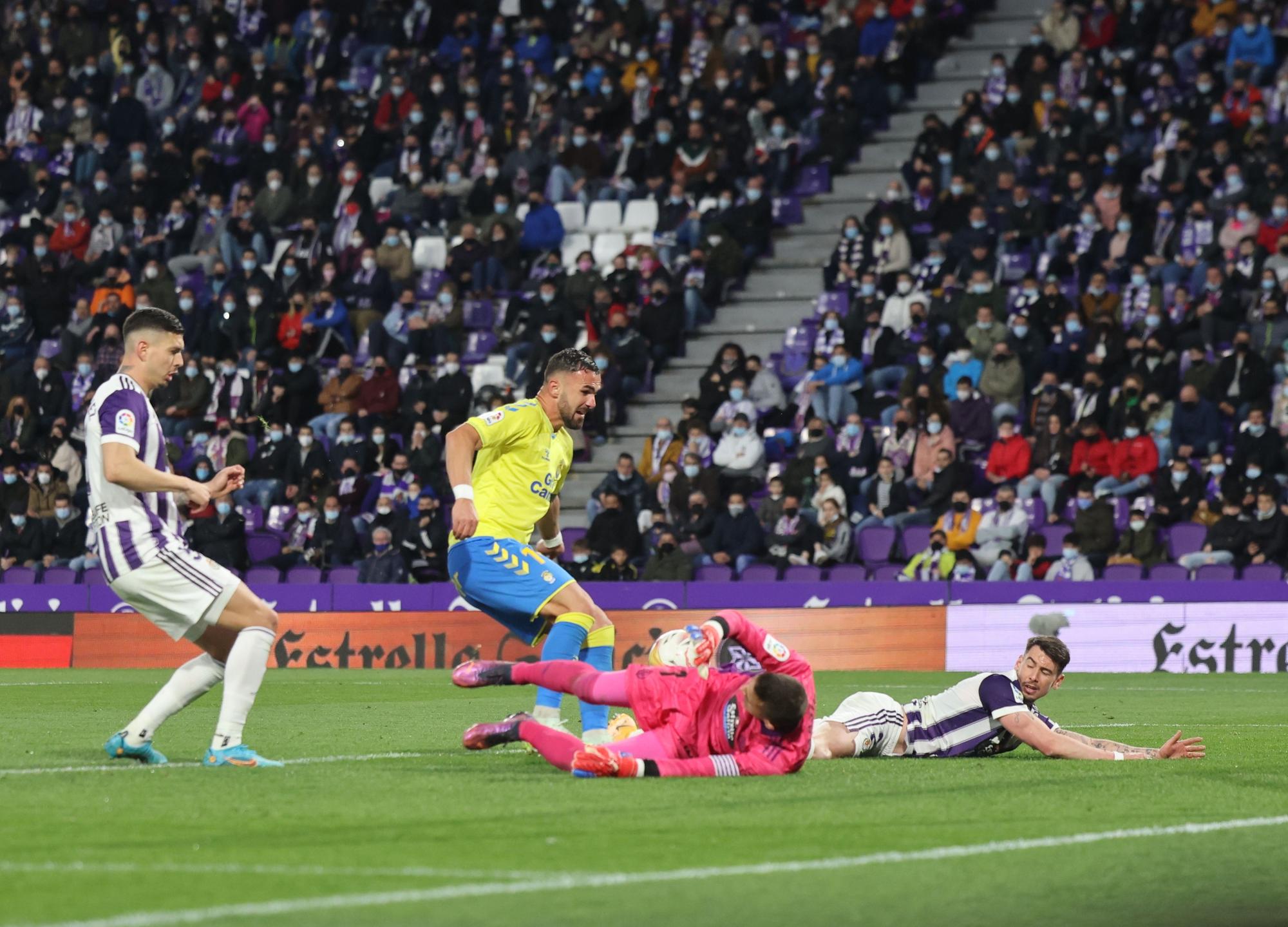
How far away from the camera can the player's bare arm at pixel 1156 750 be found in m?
10.2

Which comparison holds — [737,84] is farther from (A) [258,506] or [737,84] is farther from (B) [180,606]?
(B) [180,606]

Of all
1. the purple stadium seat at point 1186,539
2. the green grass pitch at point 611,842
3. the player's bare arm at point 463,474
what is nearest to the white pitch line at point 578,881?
the green grass pitch at point 611,842

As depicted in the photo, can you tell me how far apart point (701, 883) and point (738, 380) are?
67.6ft

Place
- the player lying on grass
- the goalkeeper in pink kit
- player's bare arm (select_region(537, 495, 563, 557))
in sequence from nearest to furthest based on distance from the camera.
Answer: the goalkeeper in pink kit → the player lying on grass → player's bare arm (select_region(537, 495, 563, 557))

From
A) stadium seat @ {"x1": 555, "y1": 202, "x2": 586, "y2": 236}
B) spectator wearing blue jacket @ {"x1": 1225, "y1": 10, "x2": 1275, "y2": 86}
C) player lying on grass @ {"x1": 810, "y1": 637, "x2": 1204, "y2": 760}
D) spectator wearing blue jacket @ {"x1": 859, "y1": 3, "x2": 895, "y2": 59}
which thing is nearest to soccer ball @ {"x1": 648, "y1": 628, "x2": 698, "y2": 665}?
player lying on grass @ {"x1": 810, "y1": 637, "x2": 1204, "y2": 760}

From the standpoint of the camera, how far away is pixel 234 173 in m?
33.0

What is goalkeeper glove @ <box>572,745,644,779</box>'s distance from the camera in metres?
8.47

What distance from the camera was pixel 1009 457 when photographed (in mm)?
23891

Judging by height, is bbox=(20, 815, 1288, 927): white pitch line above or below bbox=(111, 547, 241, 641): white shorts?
below

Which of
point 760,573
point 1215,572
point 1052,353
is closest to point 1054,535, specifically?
point 1215,572

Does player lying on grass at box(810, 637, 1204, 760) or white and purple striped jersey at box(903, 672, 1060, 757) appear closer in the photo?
player lying on grass at box(810, 637, 1204, 760)

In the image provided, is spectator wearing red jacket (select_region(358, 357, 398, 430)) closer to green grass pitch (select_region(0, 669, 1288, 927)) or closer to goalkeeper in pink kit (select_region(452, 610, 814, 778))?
green grass pitch (select_region(0, 669, 1288, 927))

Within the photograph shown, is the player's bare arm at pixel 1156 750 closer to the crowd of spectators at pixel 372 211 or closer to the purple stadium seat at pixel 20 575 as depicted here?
the crowd of spectators at pixel 372 211

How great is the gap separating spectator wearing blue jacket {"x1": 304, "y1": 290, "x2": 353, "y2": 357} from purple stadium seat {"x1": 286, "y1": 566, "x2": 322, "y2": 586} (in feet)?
15.5
